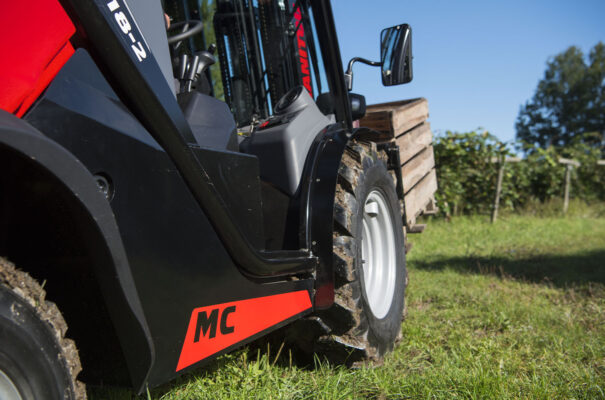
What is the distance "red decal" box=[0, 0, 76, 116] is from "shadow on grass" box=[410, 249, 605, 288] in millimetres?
4254

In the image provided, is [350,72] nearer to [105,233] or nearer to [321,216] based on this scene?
[321,216]

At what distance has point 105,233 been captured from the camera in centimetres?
118

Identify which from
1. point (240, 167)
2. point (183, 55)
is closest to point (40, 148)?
point (240, 167)

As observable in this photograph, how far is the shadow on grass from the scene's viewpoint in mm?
4609

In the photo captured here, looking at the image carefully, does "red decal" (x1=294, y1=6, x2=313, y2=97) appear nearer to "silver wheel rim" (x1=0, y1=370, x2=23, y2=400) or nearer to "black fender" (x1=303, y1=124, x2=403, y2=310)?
"black fender" (x1=303, y1=124, x2=403, y2=310)

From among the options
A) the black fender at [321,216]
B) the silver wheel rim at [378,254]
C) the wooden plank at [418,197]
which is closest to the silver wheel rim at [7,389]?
the black fender at [321,216]

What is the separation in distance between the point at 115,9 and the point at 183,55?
0.68 m

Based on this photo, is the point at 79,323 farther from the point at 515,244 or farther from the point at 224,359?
the point at 515,244

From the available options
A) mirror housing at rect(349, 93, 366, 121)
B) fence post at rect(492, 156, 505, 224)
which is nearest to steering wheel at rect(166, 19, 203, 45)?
mirror housing at rect(349, 93, 366, 121)

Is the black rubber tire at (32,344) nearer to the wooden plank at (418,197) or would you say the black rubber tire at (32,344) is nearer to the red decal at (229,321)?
the red decal at (229,321)

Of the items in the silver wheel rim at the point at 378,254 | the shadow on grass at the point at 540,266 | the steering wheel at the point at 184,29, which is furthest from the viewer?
the shadow on grass at the point at 540,266

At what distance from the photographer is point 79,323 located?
4.48 feet

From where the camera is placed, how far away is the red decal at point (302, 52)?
2.79 m

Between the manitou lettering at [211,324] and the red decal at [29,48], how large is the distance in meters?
0.75
